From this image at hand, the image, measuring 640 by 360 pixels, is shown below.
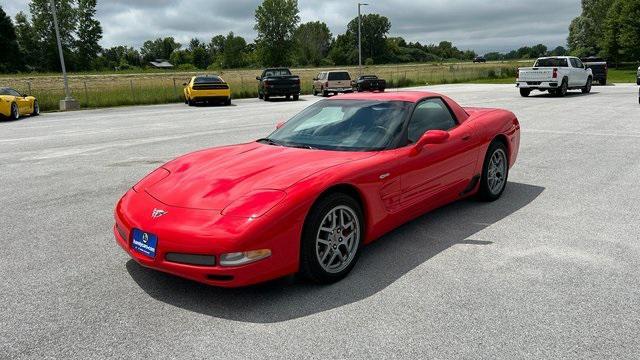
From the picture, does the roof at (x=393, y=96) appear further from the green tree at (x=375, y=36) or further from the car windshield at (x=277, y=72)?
the green tree at (x=375, y=36)

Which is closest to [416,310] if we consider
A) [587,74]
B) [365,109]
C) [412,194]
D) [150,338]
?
[412,194]

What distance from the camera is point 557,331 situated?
298 centimetres

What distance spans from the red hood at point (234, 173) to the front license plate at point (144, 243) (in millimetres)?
287

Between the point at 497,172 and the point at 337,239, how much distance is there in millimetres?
2923

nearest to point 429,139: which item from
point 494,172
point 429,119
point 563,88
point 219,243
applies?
point 429,119

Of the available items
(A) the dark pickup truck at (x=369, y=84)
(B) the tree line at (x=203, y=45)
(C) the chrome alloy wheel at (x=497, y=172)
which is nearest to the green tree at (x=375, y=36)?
(B) the tree line at (x=203, y=45)

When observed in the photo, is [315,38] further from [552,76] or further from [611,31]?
[552,76]

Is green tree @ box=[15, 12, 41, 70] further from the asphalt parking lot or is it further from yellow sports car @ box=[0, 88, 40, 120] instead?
the asphalt parking lot

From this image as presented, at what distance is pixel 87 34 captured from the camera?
96062 millimetres

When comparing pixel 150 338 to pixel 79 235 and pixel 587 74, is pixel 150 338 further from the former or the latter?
pixel 587 74

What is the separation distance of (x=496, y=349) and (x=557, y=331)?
45 centimetres

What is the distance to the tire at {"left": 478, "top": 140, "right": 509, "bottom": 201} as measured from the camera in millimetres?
5594

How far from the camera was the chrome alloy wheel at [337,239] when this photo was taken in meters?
3.63

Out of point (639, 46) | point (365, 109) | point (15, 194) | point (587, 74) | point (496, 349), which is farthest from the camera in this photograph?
point (639, 46)
